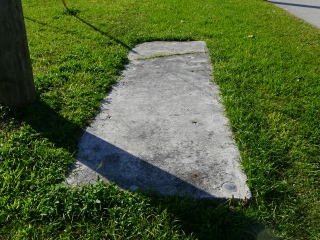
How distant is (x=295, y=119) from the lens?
128 inches

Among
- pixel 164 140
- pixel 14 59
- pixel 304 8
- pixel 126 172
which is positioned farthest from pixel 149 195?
pixel 304 8

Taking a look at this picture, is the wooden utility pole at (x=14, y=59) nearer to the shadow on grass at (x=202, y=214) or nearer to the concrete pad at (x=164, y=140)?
the concrete pad at (x=164, y=140)

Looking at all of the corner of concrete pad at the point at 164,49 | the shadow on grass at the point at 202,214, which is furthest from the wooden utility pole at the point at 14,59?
the corner of concrete pad at the point at 164,49

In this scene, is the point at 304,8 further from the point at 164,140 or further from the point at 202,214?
the point at 202,214

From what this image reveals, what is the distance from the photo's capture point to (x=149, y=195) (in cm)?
230

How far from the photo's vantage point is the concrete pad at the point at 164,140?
2432mm

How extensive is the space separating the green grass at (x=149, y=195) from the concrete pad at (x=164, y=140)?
0.11m

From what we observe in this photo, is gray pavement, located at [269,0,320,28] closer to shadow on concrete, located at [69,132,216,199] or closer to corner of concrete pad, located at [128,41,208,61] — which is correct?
corner of concrete pad, located at [128,41,208,61]

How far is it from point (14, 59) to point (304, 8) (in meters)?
6.91

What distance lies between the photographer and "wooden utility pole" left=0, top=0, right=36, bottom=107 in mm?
2900

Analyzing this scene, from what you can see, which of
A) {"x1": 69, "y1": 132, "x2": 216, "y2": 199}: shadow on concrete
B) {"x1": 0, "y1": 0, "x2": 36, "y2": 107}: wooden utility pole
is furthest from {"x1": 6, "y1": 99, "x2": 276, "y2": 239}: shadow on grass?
{"x1": 0, "y1": 0, "x2": 36, "y2": 107}: wooden utility pole

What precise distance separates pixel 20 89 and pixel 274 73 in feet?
9.36

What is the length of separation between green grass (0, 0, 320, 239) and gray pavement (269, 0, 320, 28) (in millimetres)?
1162

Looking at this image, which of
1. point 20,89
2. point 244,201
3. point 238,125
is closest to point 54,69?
point 20,89
